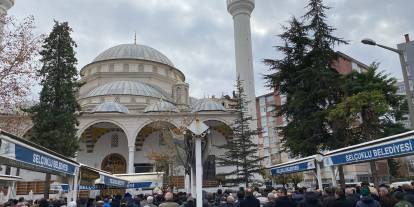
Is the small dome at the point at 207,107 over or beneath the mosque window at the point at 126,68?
beneath

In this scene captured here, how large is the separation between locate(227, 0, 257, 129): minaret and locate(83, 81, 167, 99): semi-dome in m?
9.49

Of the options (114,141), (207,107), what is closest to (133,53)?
(114,141)

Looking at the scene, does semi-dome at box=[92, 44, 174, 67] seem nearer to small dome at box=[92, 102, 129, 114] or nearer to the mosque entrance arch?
small dome at box=[92, 102, 129, 114]

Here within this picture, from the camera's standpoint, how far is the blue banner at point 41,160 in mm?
4888

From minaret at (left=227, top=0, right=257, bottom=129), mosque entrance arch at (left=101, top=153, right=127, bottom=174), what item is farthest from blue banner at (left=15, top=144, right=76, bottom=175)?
mosque entrance arch at (left=101, top=153, right=127, bottom=174)

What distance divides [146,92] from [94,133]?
6.08 m

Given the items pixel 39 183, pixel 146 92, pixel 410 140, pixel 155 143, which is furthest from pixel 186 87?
pixel 410 140

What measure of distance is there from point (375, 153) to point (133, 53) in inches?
1391

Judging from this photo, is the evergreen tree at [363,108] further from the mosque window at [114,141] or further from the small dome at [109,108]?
the mosque window at [114,141]

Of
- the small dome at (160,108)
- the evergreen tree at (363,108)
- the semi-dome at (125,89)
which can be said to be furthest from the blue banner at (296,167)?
the semi-dome at (125,89)

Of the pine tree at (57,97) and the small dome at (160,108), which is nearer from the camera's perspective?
the pine tree at (57,97)

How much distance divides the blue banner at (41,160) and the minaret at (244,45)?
70.1 ft

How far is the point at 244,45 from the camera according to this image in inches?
1128

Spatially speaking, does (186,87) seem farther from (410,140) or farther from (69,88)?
(410,140)
